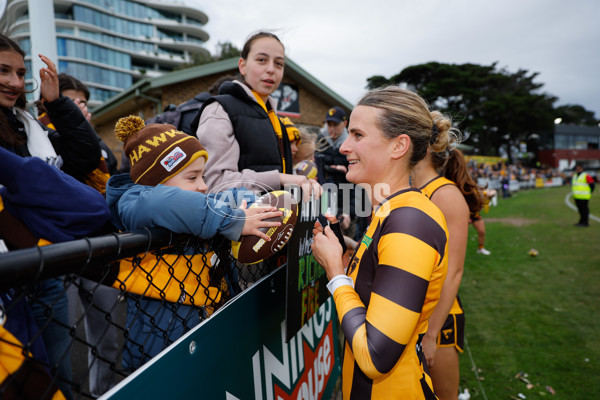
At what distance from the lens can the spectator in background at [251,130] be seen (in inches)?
83.4

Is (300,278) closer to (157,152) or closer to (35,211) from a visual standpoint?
(157,152)

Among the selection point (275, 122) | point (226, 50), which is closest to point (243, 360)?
point (275, 122)

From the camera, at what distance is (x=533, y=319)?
17.3ft

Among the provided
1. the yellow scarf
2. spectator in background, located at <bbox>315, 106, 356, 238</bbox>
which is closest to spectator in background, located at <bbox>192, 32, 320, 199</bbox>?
the yellow scarf

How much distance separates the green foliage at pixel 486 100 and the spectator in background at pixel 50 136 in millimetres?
51918

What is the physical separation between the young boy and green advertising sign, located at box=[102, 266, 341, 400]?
0.17 meters

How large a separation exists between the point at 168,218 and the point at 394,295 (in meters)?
0.91

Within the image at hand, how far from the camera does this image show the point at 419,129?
1.66 meters

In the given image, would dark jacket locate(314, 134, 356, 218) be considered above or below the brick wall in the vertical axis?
below

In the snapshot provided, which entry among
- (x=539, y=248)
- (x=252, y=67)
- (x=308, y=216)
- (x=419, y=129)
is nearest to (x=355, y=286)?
→ (x=308, y=216)

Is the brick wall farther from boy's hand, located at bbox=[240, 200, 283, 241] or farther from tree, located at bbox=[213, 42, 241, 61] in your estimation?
tree, located at bbox=[213, 42, 241, 61]

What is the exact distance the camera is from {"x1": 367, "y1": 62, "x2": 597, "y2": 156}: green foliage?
5309 cm

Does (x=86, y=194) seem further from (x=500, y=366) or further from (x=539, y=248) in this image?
(x=539, y=248)

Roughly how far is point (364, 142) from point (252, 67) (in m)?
1.29
